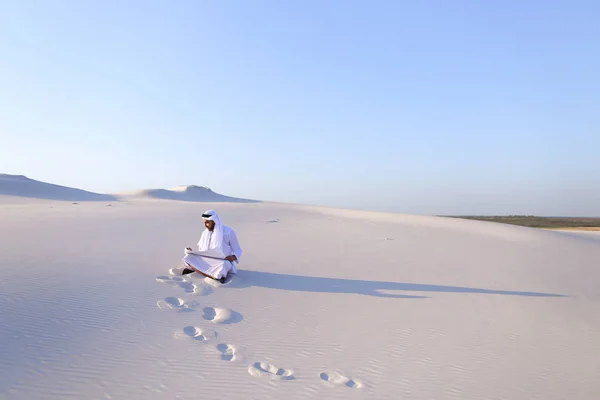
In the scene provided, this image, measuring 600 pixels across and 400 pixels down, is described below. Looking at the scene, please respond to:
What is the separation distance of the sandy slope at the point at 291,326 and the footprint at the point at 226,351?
0.02 meters

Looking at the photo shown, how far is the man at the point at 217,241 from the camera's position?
7285 millimetres

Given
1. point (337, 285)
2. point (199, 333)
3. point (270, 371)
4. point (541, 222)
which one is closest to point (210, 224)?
point (337, 285)

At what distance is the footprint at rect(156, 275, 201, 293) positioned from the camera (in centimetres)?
678

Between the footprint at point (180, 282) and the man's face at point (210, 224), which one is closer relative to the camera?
the footprint at point (180, 282)

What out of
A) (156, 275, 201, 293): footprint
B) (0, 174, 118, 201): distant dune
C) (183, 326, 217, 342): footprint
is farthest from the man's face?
(0, 174, 118, 201): distant dune

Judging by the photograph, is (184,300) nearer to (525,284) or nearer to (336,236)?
(525,284)

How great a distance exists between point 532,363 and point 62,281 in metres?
6.58

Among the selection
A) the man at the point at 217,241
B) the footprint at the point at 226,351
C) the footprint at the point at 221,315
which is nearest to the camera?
the footprint at the point at 226,351

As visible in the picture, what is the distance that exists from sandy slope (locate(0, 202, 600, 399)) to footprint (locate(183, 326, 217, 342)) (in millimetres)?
23

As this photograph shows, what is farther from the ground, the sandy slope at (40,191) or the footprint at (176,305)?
the sandy slope at (40,191)

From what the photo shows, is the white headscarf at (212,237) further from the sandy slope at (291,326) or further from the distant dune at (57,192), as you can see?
the distant dune at (57,192)

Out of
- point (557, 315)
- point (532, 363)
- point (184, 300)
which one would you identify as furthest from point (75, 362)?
point (557, 315)

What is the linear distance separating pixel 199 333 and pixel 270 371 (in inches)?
46.0

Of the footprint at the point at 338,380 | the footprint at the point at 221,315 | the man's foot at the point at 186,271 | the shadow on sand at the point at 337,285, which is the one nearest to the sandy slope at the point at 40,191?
the man's foot at the point at 186,271
